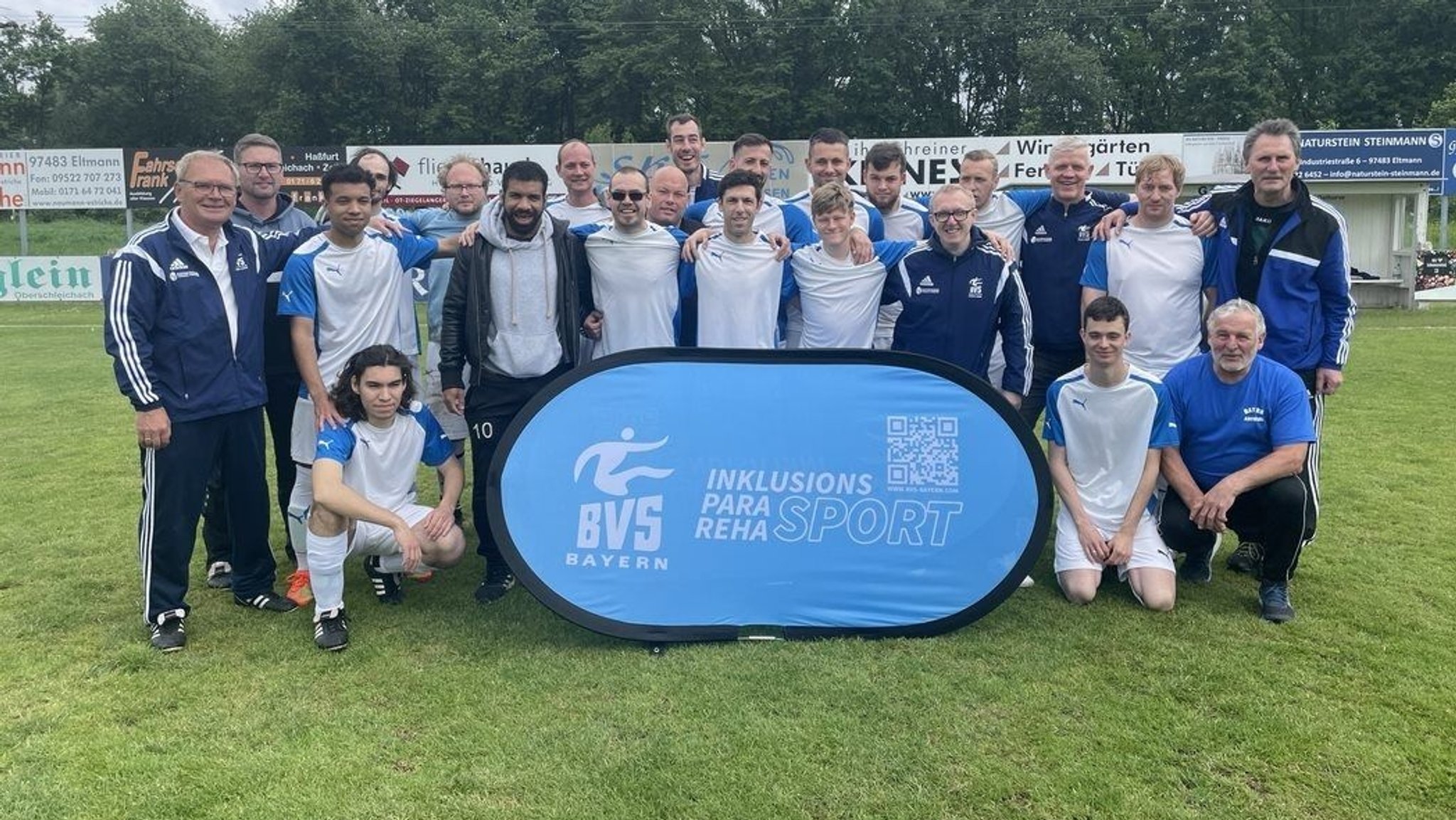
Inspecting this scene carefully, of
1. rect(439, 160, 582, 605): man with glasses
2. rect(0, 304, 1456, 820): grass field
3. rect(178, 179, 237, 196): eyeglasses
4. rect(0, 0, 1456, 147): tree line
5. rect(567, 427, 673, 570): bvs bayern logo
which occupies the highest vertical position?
rect(0, 0, 1456, 147): tree line

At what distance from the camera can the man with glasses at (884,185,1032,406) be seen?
180 inches

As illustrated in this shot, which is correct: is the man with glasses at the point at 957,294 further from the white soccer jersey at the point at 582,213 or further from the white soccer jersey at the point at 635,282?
the white soccer jersey at the point at 582,213

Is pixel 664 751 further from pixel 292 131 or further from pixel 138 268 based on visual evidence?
pixel 292 131

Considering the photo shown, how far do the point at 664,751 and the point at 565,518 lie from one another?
47.5 inches

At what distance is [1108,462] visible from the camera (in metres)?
4.47

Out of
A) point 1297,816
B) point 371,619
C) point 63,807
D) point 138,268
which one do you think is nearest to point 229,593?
point 371,619

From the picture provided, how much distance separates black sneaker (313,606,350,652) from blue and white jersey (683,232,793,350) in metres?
2.07

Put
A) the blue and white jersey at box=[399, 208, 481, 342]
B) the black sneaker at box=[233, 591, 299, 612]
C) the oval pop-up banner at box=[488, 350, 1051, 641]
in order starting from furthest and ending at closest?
the blue and white jersey at box=[399, 208, 481, 342] < the black sneaker at box=[233, 591, 299, 612] < the oval pop-up banner at box=[488, 350, 1051, 641]

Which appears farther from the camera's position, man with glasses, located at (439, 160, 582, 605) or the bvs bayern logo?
man with glasses, located at (439, 160, 582, 605)

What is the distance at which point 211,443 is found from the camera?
4191 millimetres

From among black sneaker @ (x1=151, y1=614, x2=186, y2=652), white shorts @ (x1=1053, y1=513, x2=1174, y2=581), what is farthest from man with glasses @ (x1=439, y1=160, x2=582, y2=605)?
white shorts @ (x1=1053, y1=513, x2=1174, y2=581)

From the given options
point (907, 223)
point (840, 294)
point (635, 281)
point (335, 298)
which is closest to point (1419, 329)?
point (907, 223)

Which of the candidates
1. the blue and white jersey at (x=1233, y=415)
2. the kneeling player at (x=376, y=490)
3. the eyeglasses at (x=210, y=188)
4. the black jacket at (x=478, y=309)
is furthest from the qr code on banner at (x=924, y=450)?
the eyeglasses at (x=210, y=188)

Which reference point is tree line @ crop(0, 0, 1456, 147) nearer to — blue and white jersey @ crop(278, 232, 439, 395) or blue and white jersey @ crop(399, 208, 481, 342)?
blue and white jersey @ crop(399, 208, 481, 342)
